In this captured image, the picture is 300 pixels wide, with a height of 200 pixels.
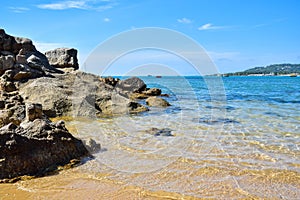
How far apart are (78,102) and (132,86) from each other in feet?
48.8

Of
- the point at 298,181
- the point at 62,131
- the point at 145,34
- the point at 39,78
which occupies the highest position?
the point at 145,34

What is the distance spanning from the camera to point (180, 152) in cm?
705

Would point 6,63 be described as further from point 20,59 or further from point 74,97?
point 74,97

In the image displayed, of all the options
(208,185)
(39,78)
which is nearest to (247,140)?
(208,185)

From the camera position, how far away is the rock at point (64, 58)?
19.9m

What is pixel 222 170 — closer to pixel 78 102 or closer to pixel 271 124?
pixel 271 124

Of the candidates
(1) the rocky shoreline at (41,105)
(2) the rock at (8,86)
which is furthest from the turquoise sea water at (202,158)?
(2) the rock at (8,86)

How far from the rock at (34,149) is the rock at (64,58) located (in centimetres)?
1454

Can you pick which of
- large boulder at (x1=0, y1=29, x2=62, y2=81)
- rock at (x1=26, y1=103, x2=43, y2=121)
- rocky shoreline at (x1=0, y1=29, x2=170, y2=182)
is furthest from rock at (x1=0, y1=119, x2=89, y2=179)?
large boulder at (x1=0, y1=29, x2=62, y2=81)

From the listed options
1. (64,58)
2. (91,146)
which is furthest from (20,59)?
(91,146)

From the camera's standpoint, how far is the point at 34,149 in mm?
5344

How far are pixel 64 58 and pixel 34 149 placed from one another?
1561cm

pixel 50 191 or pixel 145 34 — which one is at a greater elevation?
pixel 145 34

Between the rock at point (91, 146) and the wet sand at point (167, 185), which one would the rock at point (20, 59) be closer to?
the rock at point (91, 146)
